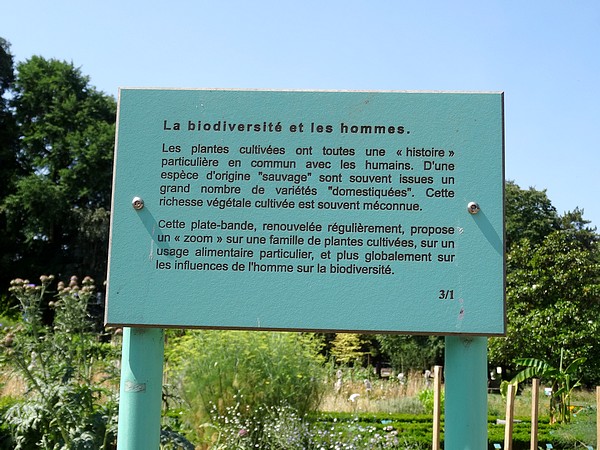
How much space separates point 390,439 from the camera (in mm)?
8312

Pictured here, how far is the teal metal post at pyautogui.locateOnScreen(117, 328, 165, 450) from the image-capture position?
369 centimetres

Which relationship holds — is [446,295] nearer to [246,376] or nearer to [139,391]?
[139,391]

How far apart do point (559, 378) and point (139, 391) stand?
11.8 meters

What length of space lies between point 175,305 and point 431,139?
1681mm

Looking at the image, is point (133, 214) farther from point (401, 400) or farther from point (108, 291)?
point (401, 400)

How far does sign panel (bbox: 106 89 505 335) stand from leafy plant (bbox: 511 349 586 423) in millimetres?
10257

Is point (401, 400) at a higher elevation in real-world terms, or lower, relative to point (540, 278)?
lower

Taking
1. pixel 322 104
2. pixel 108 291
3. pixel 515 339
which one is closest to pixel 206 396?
pixel 108 291

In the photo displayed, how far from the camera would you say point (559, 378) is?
1342 centimetres

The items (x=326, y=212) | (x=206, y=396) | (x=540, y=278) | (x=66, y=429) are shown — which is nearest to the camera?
(x=326, y=212)

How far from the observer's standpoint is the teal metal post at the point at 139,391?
3.69 meters

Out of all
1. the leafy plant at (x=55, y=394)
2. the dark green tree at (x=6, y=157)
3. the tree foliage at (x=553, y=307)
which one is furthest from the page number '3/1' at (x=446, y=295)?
the dark green tree at (x=6, y=157)

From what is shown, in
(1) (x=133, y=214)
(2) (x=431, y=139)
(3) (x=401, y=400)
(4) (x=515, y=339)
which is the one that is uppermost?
(2) (x=431, y=139)

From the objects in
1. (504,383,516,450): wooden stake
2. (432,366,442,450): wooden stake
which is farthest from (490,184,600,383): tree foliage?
(504,383,516,450): wooden stake
